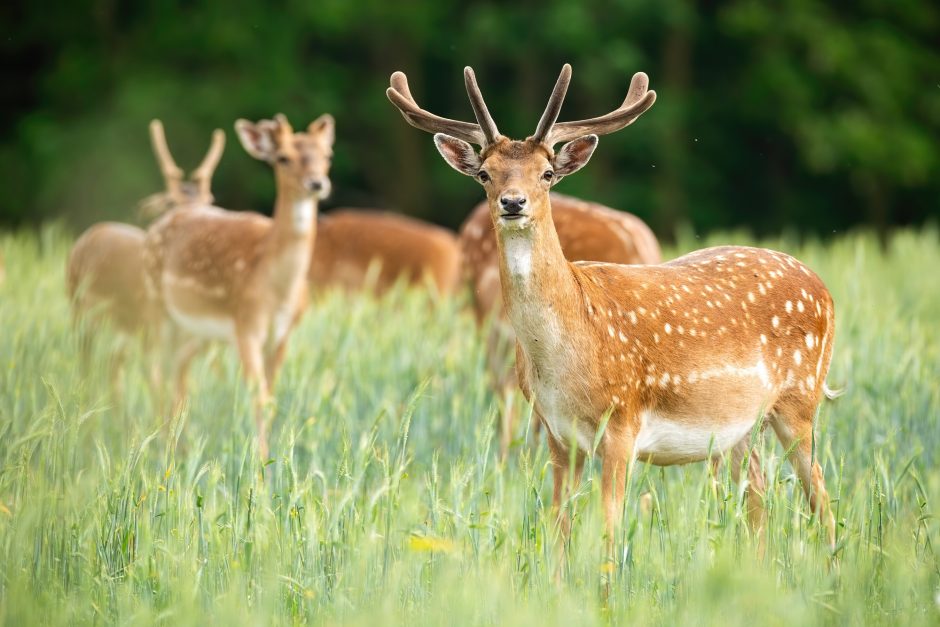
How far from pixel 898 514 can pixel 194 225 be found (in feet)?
14.9

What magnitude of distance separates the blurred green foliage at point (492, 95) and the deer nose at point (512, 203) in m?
13.3

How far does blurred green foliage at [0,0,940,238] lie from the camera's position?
57.4ft

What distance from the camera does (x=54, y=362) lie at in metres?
5.93

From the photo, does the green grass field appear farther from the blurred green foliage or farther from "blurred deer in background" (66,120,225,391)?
the blurred green foliage

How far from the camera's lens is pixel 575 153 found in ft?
14.8

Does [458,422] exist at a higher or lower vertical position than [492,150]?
lower

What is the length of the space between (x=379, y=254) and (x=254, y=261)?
342 centimetres

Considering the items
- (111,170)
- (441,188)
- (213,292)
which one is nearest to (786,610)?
(213,292)

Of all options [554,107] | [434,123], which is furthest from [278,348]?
[554,107]

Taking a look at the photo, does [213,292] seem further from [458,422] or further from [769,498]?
[769,498]

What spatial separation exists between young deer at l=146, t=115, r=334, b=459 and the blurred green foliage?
30.6 feet

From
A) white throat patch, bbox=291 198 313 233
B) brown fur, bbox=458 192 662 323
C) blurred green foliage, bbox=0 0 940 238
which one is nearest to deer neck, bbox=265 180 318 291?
white throat patch, bbox=291 198 313 233

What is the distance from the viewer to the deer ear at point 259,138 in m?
7.43

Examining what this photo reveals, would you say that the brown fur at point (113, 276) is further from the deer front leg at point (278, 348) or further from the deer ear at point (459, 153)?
the deer ear at point (459, 153)
